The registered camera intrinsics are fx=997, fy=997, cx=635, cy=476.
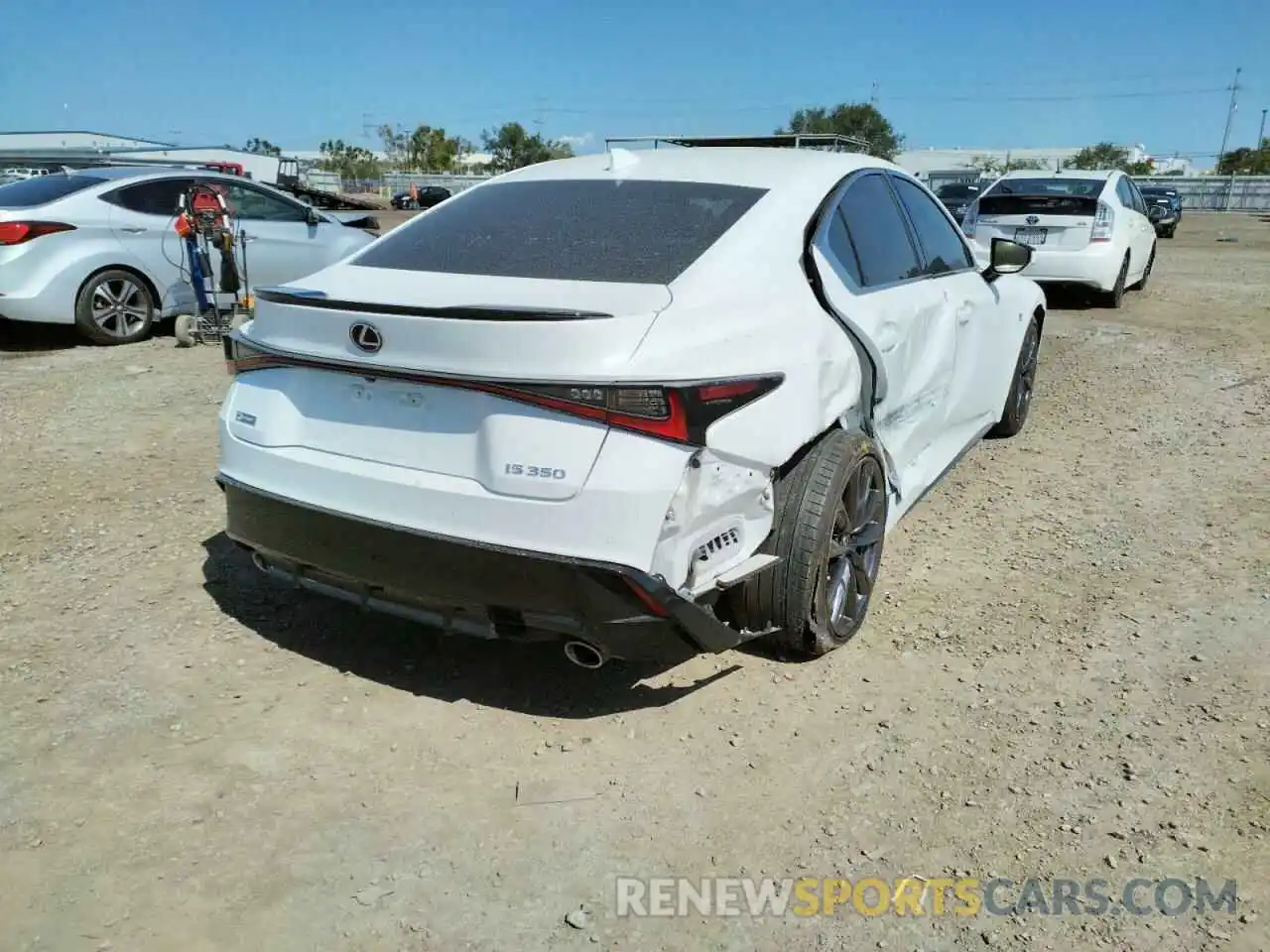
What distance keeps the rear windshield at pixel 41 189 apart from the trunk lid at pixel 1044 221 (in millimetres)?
8794

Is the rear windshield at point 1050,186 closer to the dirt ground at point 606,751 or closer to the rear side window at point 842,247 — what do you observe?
the dirt ground at point 606,751

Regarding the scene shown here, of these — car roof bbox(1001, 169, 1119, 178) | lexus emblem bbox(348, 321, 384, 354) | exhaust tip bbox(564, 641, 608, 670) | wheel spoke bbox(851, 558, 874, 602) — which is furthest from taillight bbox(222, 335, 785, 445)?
car roof bbox(1001, 169, 1119, 178)

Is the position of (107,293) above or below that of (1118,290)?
above

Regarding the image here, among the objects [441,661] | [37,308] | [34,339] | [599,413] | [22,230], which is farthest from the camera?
[34,339]

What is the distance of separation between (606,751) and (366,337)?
136cm

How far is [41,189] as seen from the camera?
325 inches

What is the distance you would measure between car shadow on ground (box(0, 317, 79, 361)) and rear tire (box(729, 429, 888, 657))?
293 inches

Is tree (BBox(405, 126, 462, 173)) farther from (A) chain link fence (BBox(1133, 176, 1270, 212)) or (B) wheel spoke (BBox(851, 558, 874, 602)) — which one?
(B) wheel spoke (BBox(851, 558, 874, 602))

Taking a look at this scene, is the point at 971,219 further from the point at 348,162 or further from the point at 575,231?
the point at 348,162

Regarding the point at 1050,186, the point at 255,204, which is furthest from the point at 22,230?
the point at 1050,186

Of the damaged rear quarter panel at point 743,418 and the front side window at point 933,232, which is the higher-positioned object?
the front side window at point 933,232

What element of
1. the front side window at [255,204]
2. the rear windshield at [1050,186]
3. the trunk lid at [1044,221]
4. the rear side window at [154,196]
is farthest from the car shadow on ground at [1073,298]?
the rear side window at [154,196]

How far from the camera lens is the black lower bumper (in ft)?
8.30

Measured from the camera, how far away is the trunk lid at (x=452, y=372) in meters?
2.50
